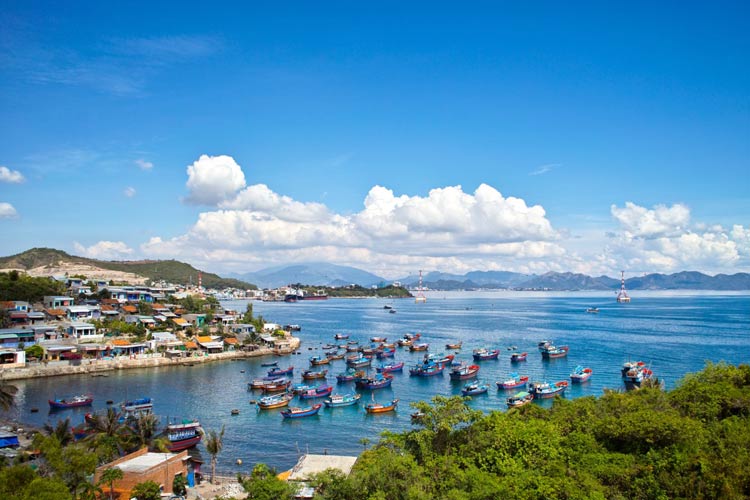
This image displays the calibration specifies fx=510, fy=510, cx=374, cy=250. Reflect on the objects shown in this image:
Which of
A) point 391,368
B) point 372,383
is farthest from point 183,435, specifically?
point 391,368

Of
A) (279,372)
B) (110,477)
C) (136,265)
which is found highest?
(136,265)

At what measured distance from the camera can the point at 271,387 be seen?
33.0 metres

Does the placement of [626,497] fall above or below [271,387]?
above

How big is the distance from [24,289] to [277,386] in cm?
3405

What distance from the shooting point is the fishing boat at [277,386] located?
3291cm

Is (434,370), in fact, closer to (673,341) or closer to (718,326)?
(673,341)

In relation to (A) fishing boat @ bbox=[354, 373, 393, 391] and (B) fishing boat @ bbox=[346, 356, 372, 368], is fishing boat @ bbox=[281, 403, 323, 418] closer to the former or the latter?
(A) fishing boat @ bbox=[354, 373, 393, 391]

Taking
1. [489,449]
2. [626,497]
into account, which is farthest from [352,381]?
[626,497]

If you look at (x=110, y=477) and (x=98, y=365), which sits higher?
(x=110, y=477)

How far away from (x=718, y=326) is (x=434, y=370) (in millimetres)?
48845

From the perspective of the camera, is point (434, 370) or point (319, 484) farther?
point (434, 370)

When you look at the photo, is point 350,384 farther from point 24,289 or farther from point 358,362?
point 24,289

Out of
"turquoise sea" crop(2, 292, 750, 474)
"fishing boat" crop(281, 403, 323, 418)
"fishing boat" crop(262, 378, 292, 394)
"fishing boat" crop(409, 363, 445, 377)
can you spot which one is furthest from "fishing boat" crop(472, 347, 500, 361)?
"fishing boat" crop(281, 403, 323, 418)

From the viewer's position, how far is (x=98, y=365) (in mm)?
36594
